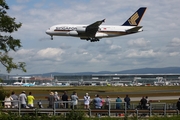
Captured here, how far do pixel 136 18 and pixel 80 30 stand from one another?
16.9 meters

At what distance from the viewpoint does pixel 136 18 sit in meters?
79.1

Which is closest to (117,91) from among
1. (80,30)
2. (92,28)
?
(92,28)

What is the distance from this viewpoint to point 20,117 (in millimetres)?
20109

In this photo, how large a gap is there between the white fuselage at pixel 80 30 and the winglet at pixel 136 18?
5540mm

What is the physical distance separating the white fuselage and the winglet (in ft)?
18.2

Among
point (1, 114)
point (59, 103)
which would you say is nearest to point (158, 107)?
point (59, 103)

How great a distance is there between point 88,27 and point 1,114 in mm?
49090

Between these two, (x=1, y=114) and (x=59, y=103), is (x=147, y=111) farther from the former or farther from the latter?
(x=1, y=114)

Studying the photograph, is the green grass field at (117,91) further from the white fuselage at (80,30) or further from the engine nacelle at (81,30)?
the engine nacelle at (81,30)

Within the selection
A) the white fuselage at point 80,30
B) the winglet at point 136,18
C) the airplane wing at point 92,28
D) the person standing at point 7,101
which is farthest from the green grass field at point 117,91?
the person standing at point 7,101

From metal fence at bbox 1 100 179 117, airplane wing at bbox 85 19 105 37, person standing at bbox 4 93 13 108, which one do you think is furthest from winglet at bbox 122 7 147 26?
person standing at bbox 4 93 13 108

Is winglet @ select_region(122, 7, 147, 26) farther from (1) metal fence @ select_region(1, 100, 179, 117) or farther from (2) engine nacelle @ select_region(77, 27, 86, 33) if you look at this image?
(1) metal fence @ select_region(1, 100, 179, 117)

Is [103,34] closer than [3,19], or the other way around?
[3,19]

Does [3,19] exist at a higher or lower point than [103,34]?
lower
